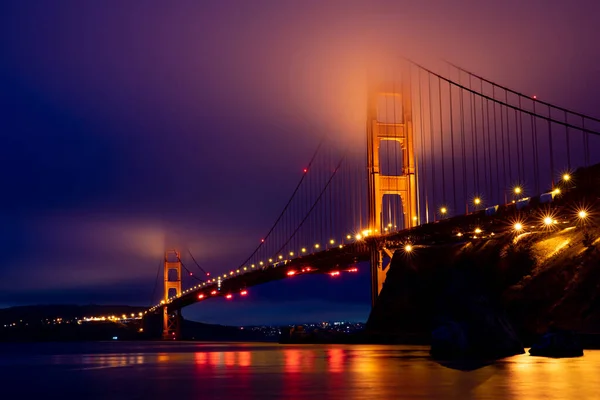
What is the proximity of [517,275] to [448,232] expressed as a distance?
4.80 m

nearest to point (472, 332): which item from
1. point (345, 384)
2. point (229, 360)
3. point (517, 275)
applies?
point (229, 360)

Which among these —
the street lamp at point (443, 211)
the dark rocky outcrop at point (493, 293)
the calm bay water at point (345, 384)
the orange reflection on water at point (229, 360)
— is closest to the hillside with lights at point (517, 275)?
the dark rocky outcrop at point (493, 293)

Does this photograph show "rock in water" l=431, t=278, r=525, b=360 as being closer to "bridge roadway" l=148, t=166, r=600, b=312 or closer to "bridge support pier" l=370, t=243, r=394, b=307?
"bridge roadway" l=148, t=166, r=600, b=312

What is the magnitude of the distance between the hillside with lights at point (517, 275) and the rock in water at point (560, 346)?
1932 mm

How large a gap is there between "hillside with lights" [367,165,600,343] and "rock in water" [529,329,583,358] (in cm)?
193

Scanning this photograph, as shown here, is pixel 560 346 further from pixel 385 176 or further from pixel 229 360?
pixel 385 176

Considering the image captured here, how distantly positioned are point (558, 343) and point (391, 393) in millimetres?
12335

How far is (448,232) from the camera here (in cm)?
5206

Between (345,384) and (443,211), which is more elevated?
(443,211)

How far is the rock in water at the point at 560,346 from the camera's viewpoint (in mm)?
23969

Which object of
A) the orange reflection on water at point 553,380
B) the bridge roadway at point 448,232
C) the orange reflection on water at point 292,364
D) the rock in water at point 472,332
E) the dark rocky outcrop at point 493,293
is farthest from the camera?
the bridge roadway at point 448,232

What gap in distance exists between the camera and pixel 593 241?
44562 millimetres

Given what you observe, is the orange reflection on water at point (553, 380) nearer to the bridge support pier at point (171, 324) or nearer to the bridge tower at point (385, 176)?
the bridge tower at point (385, 176)

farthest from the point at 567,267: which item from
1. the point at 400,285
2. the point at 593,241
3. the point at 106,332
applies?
the point at 106,332
